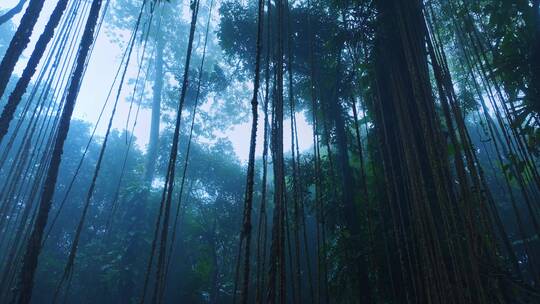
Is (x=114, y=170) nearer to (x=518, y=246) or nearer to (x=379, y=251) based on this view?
(x=379, y=251)

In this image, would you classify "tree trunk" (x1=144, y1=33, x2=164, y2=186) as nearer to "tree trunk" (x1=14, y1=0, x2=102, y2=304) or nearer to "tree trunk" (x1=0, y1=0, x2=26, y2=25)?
"tree trunk" (x1=0, y1=0, x2=26, y2=25)

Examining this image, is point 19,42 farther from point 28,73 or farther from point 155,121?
point 155,121

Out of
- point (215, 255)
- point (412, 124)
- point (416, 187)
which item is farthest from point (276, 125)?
point (215, 255)

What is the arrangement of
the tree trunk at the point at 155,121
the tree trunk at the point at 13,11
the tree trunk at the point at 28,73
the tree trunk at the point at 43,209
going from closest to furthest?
the tree trunk at the point at 43,209
the tree trunk at the point at 28,73
the tree trunk at the point at 13,11
the tree trunk at the point at 155,121

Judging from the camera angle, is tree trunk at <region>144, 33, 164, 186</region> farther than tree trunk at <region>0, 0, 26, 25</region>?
Yes

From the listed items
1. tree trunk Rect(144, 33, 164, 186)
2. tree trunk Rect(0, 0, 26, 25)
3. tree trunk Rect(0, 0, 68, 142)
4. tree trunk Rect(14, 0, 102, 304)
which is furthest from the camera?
tree trunk Rect(144, 33, 164, 186)

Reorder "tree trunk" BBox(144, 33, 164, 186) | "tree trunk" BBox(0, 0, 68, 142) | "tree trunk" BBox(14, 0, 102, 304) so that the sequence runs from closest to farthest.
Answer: "tree trunk" BBox(14, 0, 102, 304)
"tree trunk" BBox(0, 0, 68, 142)
"tree trunk" BBox(144, 33, 164, 186)

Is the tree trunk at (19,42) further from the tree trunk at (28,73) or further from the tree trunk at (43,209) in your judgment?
the tree trunk at (43,209)

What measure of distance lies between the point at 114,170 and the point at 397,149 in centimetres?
970

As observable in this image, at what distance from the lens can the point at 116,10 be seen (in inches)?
581

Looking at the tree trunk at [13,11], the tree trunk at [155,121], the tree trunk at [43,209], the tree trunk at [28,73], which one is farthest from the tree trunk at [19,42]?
the tree trunk at [155,121]

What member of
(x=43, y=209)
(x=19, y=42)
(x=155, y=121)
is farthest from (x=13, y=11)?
(x=155, y=121)

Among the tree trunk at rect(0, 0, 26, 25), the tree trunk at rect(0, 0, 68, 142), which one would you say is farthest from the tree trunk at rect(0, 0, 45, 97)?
the tree trunk at rect(0, 0, 26, 25)

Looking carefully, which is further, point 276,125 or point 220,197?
point 220,197
